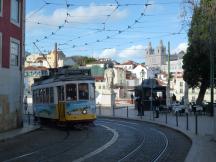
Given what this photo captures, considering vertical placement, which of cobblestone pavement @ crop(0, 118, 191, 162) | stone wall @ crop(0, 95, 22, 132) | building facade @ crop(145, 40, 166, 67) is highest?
building facade @ crop(145, 40, 166, 67)

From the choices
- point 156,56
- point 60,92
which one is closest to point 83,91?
point 60,92

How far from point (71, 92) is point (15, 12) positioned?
7.25 metres

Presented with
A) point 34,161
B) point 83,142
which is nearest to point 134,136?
point 83,142

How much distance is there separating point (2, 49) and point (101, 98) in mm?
40528

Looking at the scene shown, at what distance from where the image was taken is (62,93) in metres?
31.4

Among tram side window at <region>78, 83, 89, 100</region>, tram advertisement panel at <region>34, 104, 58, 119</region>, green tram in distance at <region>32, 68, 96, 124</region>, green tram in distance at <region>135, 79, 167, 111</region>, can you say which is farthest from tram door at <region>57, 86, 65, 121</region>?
green tram in distance at <region>135, 79, 167, 111</region>

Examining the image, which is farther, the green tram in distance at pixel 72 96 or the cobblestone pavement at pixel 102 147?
the green tram in distance at pixel 72 96

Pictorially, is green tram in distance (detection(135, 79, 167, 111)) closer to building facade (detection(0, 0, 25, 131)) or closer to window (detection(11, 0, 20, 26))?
building facade (detection(0, 0, 25, 131))

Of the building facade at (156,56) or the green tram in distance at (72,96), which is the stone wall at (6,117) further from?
the building facade at (156,56)

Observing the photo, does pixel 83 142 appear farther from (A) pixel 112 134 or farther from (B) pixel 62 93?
(B) pixel 62 93

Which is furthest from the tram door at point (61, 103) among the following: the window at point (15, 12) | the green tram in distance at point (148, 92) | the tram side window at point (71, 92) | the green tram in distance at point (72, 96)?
the green tram in distance at point (148, 92)

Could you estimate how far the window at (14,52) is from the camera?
3409 centimetres

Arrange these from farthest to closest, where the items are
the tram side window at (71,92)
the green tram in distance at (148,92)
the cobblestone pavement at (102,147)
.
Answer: the green tram in distance at (148,92)
the tram side window at (71,92)
the cobblestone pavement at (102,147)

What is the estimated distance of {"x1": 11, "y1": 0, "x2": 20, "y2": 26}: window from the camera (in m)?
34.3
